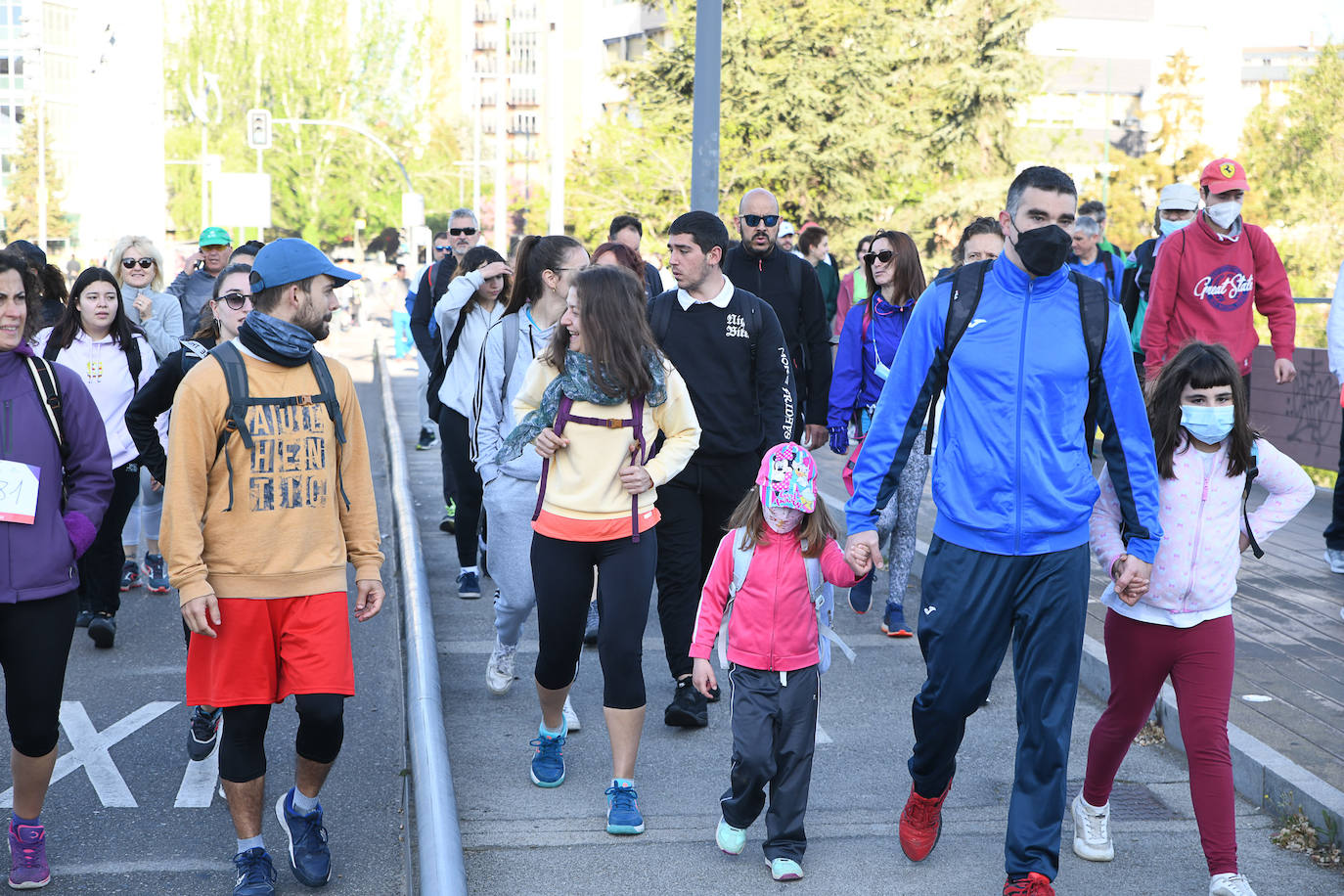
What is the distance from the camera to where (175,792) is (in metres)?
5.52

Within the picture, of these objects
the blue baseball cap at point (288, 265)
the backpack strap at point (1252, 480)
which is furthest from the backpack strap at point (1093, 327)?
the blue baseball cap at point (288, 265)

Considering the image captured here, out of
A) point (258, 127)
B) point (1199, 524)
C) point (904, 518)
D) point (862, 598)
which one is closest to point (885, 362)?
point (904, 518)

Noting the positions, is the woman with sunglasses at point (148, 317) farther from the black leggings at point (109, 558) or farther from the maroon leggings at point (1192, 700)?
the maroon leggings at point (1192, 700)

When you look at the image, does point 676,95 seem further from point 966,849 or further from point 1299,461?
point 966,849

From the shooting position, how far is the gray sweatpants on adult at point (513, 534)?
19.8 ft

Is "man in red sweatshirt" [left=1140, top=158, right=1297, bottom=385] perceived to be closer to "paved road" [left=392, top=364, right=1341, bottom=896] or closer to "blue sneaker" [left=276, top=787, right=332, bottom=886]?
"paved road" [left=392, top=364, right=1341, bottom=896]

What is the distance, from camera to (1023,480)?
14.1ft

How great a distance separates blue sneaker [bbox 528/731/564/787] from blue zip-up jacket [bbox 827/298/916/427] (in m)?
2.62

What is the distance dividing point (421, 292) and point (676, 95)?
3004 cm

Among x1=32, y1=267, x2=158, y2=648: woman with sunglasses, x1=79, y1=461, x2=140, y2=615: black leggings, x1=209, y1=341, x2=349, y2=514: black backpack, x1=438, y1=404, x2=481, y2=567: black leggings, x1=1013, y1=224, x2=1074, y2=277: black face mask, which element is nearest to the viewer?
x1=1013, y1=224, x2=1074, y2=277: black face mask

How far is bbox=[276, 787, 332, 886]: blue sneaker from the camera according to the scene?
464cm

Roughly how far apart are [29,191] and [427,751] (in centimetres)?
7475

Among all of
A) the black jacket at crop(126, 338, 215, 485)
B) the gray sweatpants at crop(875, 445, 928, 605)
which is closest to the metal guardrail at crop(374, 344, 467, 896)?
the black jacket at crop(126, 338, 215, 485)

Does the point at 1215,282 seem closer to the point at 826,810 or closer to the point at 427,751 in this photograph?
the point at 826,810
